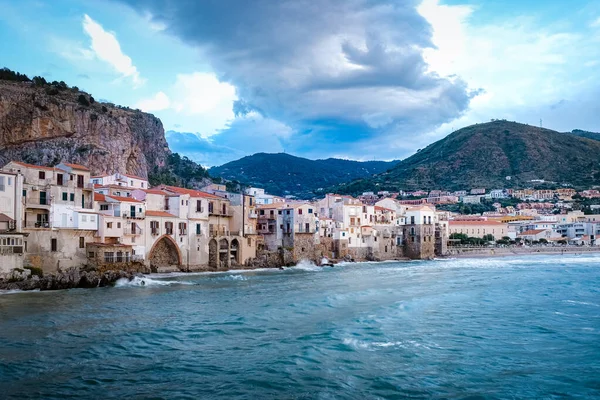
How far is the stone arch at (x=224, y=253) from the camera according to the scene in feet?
171

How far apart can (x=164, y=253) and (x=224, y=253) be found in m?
7.29

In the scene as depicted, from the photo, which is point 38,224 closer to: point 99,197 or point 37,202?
point 37,202

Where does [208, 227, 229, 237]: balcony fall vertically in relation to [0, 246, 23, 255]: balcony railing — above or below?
above

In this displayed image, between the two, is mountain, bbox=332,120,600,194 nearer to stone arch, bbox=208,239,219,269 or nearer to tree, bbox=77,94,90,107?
tree, bbox=77,94,90,107

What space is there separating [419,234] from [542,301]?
152 feet

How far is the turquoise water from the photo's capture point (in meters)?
13.5

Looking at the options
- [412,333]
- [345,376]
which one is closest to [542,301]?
[412,333]

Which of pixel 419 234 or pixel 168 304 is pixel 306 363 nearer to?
pixel 168 304

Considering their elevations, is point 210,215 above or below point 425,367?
above

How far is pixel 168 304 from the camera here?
28.1m

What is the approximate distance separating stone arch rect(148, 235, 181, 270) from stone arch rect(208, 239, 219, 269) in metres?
4.16

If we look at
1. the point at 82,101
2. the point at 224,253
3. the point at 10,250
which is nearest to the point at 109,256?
the point at 10,250

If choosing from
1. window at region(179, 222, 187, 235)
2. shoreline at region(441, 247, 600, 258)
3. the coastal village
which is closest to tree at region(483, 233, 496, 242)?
the coastal village

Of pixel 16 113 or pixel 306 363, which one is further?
pixel 16 113
